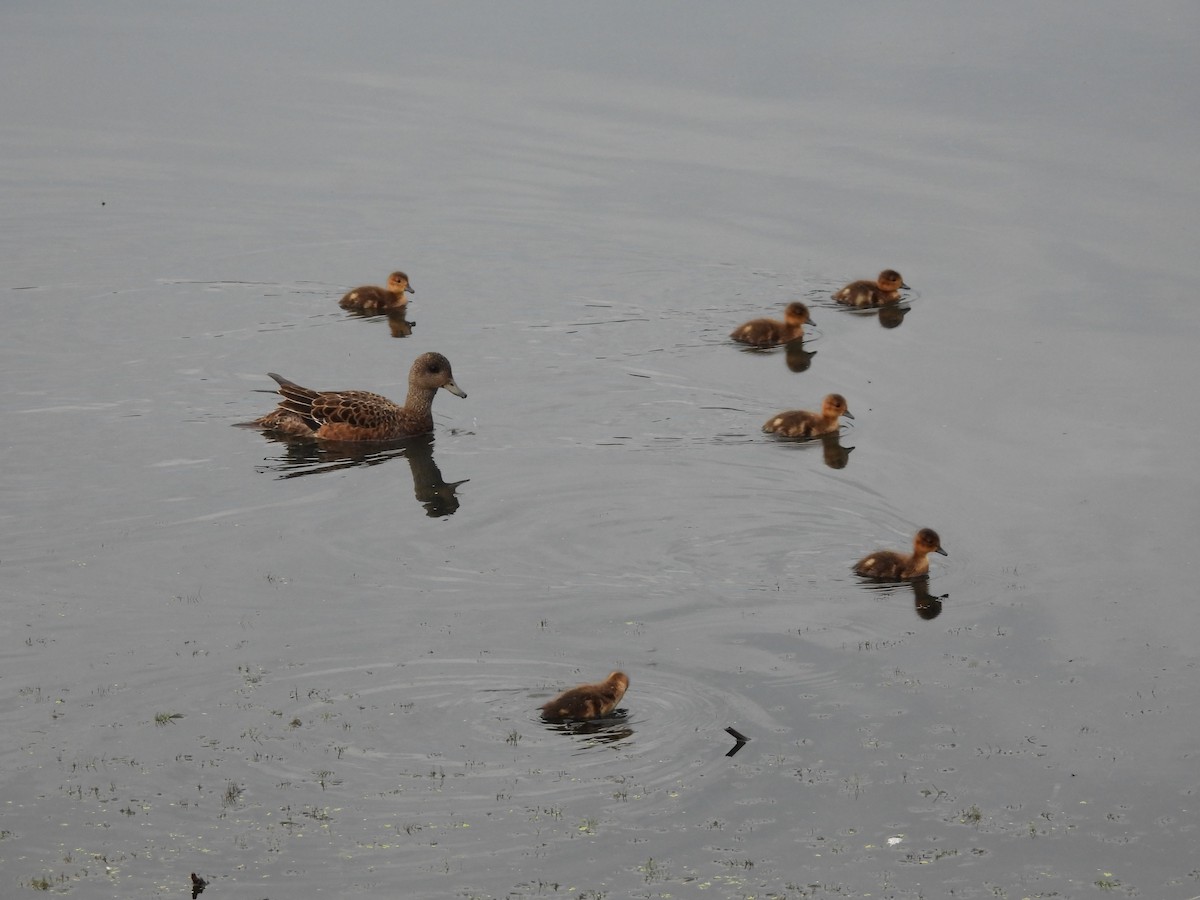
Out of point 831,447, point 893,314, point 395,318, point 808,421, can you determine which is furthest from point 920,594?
point 395,318

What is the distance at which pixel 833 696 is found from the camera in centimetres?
934

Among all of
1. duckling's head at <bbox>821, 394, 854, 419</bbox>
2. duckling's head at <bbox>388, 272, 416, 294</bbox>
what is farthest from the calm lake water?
duckling's head at <bbox>388, 272, 416, 294</bbox>

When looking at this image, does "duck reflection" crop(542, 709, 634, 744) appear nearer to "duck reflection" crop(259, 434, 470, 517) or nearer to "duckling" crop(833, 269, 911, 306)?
"duck reflection" crop(259, 434, 470, 517)

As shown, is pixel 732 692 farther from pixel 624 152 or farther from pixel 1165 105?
pixel 1165 105

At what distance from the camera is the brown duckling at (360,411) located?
13.7m

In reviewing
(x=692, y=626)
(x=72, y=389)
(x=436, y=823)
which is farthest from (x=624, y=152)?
(x=436, y=823)

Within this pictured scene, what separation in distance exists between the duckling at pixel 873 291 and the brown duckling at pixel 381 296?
4177mm

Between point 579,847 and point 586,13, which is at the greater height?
point 586,13

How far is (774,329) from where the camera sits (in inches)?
626

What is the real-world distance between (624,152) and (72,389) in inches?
371

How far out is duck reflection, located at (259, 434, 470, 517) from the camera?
12.7 metres

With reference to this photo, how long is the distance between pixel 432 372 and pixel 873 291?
5.10m

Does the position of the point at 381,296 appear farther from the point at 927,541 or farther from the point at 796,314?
the point at 927,541

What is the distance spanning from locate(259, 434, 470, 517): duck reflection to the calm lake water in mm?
60
